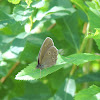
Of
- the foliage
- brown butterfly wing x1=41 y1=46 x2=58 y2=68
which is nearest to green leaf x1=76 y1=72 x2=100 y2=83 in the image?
the foliage

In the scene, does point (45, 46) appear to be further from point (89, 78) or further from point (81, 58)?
point (89, 78)

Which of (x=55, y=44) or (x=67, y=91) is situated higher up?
(x=55, y=44)

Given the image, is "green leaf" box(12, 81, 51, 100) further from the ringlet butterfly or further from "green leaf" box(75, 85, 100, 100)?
"green leaf" box(75, 85, 100, 100)

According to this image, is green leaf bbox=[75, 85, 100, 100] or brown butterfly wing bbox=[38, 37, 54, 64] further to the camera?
brown butterfly wing bbox=[38, 37, 54, 64]

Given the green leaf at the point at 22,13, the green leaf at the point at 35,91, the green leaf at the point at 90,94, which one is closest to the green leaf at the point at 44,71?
the green leaf at the point at 90,94

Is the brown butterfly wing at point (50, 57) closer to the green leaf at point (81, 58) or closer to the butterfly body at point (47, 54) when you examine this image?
the butterfly body at point (47, 54)

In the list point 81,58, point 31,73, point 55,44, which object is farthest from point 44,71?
point 55,44
